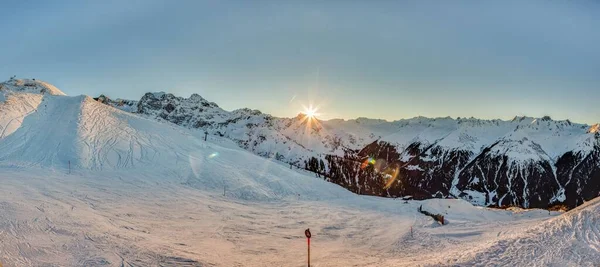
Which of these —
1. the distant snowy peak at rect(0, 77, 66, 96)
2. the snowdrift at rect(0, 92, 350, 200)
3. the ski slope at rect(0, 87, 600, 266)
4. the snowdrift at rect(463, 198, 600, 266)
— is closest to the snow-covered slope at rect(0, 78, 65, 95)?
the distant snowy peak at rect(0, 77, 66, 96)

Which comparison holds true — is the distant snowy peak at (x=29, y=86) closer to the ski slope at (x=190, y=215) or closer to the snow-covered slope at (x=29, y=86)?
the snow-covered slope at (x=29, y=86)

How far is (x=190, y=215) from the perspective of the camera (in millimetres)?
33031

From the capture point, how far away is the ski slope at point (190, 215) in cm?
1828

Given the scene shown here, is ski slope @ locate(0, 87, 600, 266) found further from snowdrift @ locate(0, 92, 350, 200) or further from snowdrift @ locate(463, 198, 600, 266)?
snowdrift @ locate(0, 92, 350, 200)

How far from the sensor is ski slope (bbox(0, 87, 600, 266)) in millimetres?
18281

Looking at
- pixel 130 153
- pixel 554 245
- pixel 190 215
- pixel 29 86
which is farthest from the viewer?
pixel 29 86

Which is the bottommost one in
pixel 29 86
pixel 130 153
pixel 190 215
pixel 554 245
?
pixel 190 215

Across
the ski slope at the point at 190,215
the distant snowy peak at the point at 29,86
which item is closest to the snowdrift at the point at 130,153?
the ski slope at the point at 190,215

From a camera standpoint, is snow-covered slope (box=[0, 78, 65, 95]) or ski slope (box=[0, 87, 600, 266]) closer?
ski slope (box=[0, 87, 600, 266])

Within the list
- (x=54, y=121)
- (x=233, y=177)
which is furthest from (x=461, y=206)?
(x=54, y=121)

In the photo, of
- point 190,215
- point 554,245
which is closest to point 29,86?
point 190,215

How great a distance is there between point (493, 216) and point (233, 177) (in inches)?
1348

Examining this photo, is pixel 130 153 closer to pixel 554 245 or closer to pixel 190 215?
pixel 190 215

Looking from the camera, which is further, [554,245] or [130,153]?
[130,153]
